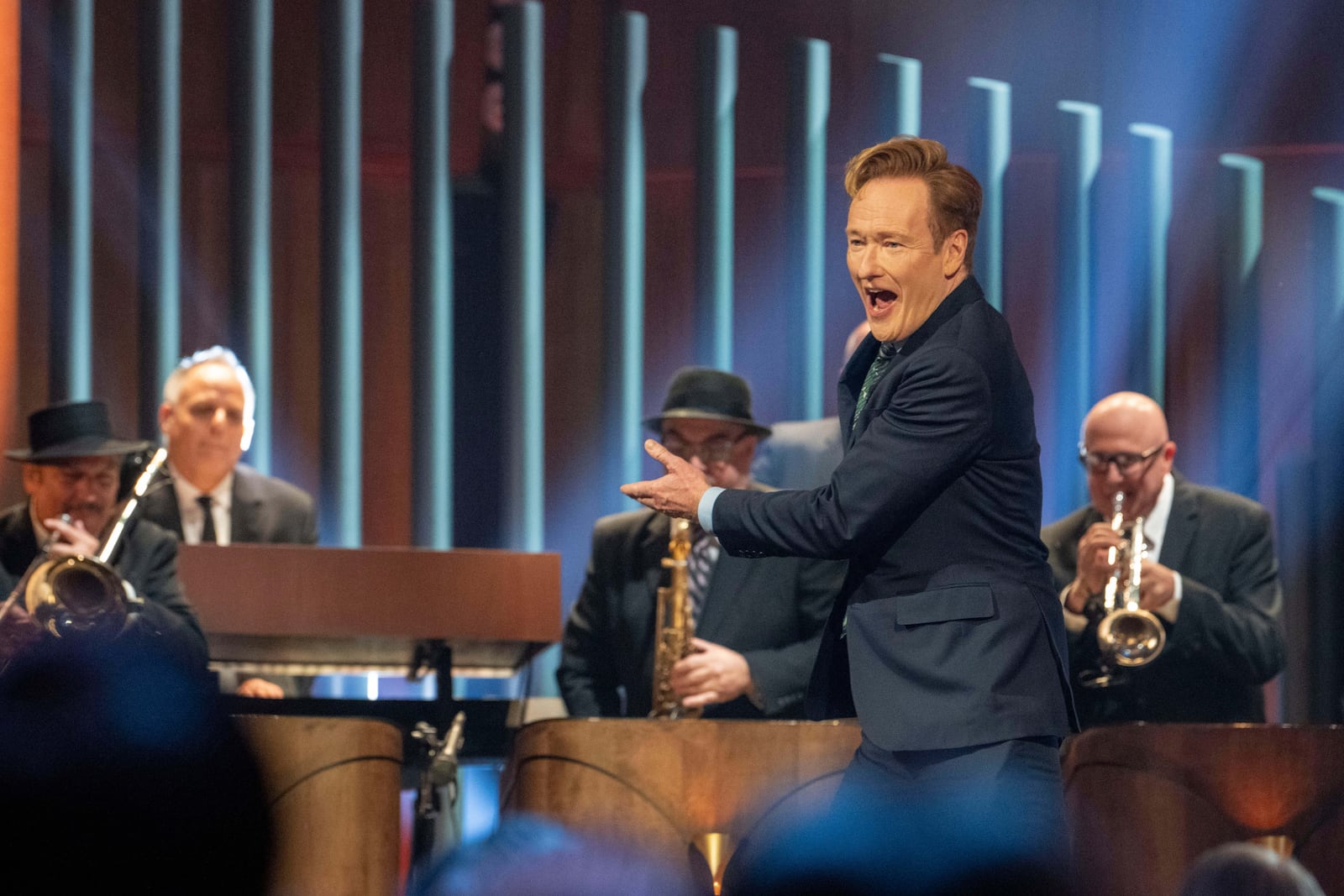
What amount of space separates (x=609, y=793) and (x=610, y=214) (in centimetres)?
267

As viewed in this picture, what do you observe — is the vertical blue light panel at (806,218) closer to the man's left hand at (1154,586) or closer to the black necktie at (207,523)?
the man's left hand at (1154,586)

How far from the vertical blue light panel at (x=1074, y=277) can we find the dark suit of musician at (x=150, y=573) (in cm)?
287

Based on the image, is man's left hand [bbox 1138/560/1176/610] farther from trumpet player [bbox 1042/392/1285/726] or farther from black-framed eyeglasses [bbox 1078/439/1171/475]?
black-framed eyeglasses [bbox 1078/439/1171/475]

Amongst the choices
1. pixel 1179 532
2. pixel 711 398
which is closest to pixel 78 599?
pixel 711 398

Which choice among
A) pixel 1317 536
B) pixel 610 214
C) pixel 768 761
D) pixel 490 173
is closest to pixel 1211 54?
pixel 1317 536

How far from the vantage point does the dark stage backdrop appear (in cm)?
545

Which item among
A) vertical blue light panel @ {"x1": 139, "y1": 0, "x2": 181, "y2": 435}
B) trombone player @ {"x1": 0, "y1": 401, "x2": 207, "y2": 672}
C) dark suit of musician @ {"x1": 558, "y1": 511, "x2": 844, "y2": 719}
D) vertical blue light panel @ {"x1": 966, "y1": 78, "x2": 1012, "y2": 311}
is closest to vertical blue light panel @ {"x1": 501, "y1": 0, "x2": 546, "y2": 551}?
vertical blue light panel @ {"x1": 139, "y1": 0, "x2": 181, "y2": 435}

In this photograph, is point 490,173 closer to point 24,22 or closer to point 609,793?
point 24,22

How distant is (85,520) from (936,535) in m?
2.53

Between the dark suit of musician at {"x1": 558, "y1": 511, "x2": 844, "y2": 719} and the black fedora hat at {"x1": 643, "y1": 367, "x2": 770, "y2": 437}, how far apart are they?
10.6 inches

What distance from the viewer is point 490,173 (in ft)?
18.3

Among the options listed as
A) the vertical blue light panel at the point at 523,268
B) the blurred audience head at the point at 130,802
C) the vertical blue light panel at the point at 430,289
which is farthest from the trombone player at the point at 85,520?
the vertical blue light panel at the point at 523,268

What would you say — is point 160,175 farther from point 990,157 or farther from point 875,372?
point 875,372

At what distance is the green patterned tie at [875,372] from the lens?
2.34 meters
